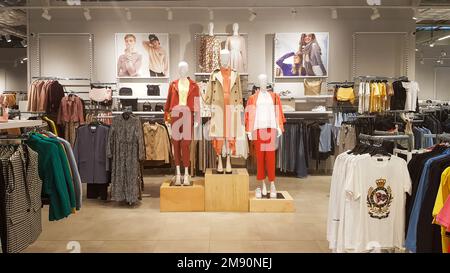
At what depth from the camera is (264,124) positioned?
5.41m

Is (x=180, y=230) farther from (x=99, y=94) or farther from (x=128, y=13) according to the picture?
(x=128, y=13)

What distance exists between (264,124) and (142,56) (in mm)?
3747

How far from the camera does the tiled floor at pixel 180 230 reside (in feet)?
13.1

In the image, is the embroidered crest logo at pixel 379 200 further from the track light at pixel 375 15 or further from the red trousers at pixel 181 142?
the track light at pixel 375 15

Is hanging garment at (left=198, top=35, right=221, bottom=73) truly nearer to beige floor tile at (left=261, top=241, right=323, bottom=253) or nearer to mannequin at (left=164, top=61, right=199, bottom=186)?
mannequin at (left=164, top=61, right=199, bottom=186)

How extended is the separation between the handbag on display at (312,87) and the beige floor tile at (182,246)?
473 cm

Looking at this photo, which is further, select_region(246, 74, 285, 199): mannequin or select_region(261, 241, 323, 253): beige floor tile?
select_region(246, 74, 285, 199): mannequin

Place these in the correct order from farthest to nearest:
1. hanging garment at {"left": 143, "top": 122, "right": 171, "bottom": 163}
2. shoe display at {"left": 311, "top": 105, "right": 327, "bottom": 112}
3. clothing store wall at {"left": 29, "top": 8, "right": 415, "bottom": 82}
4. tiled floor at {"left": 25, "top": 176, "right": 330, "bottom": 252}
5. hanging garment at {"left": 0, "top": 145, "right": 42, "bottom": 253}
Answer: clothing store wall at {"left": 29, "top": 8, "right": 415, "bottom": 82} → shoe display at {"left": 311, "top": 105, "right": 327, "bottom": 112} → hanging garment at {"left": 143, "top": 122, "right": 171, "bottom": 163} → tiled floor at {"left": 25, "top": 176, "right": 330, "bottom": 252} → hanging garment at {"left": 0, "top": 145, "right": 42, "bottom": 253}

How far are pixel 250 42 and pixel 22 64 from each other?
4.58 metres

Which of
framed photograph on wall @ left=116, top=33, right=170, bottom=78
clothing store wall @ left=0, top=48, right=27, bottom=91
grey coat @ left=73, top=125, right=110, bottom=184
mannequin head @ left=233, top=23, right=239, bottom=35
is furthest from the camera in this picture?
clothing store wall @ left=0, top=48, right=27, bottom=91

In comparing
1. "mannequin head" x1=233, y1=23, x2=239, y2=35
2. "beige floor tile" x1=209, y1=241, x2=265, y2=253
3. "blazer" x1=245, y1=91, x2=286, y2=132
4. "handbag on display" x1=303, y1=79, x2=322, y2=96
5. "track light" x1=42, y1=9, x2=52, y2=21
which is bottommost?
"beige floor tile" x1=209, y1=241, x2=265, y2=253

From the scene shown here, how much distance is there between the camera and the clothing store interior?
325 centimetres

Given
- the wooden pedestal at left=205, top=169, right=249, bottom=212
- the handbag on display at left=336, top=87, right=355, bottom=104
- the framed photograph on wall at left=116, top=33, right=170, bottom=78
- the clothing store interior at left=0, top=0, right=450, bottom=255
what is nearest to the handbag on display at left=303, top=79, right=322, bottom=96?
the clothing store interior at left=0, top=0, right=450, bottom=255

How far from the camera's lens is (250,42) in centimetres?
834
